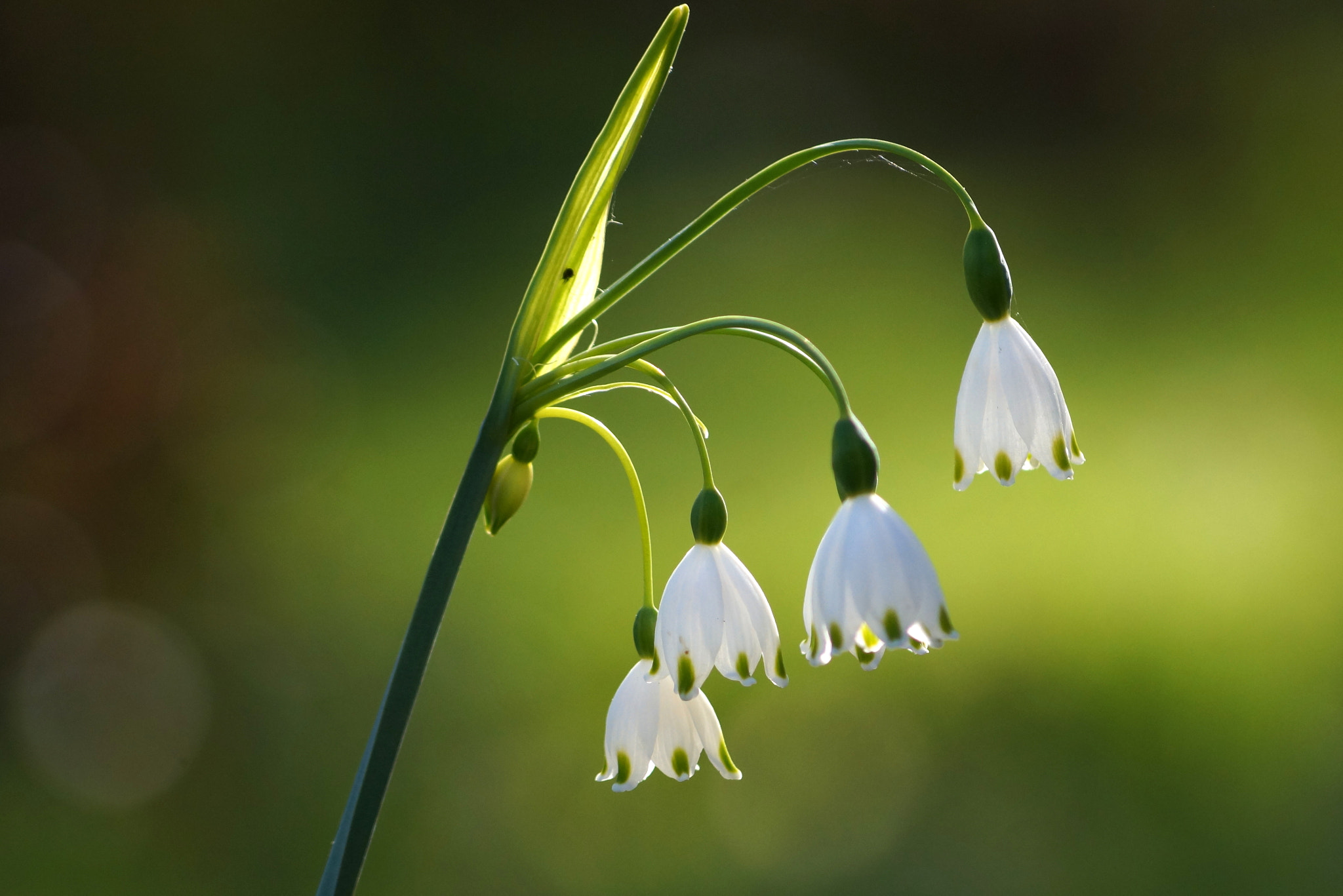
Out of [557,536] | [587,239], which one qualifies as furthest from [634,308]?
[587,239]

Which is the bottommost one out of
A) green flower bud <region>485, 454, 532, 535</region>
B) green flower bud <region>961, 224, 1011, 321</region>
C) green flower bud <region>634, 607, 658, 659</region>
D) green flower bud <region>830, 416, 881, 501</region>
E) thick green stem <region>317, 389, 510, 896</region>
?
thick green stem <region>317, 389, 510, 896</region>

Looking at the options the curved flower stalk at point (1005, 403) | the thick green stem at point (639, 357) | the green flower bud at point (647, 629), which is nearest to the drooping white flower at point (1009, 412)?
the curved flower stalk at point (1005, 403)

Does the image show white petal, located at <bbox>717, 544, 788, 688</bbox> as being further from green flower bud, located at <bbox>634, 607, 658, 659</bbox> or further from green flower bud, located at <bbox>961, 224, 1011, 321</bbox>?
green flower bud, located at <bbox>961, 224, 1011, 321</bbox>

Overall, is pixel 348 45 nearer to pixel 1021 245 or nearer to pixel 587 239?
pixel 1021 245

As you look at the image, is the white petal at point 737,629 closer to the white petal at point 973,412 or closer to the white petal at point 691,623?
the white petal at point 691,623

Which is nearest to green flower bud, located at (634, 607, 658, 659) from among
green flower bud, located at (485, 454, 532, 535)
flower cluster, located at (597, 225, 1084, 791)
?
flower cluster, located at (597, 225, 1084, 791)

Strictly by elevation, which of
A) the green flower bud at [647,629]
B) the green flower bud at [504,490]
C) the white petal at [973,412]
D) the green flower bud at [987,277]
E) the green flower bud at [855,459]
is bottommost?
the green flower bud at [647,629]

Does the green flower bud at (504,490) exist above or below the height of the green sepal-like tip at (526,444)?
below
